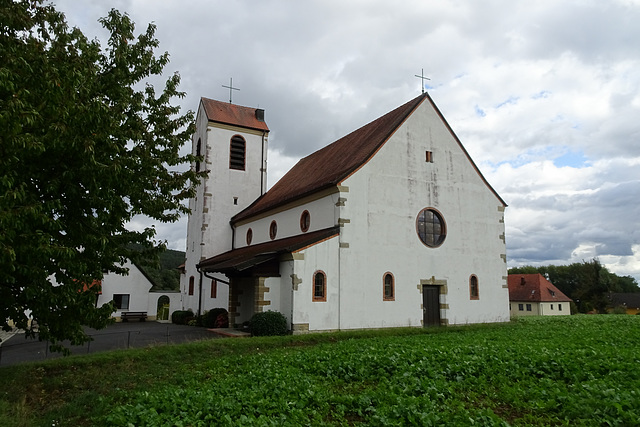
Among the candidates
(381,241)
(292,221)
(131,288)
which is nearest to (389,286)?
(381,241)

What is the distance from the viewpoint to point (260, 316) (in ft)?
55.7

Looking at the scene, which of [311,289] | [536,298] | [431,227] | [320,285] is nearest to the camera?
[311,289]

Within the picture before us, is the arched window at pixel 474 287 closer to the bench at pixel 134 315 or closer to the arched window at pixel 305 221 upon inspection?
the arched window at pixel 305 221

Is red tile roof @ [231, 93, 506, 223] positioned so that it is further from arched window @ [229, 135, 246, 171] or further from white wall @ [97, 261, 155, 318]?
white wall @ [97, 261, 155, 318]

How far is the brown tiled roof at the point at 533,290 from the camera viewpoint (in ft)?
191

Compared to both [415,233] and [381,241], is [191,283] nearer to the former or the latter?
[381,241]

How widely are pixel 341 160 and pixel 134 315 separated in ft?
65.5

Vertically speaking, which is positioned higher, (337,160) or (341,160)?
(337,160)

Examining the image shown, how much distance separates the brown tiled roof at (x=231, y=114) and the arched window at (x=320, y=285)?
52.9 feet

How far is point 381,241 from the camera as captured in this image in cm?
1944

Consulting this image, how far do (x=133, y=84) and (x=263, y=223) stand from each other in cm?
1554

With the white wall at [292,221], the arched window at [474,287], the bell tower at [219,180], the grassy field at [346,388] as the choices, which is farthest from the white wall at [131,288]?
the arched window at [474,287]

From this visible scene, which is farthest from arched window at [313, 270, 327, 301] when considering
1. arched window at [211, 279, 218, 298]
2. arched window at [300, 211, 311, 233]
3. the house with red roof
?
the house with red roof

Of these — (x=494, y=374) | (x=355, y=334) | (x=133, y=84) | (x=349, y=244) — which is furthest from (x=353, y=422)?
(x=349, y=244)
